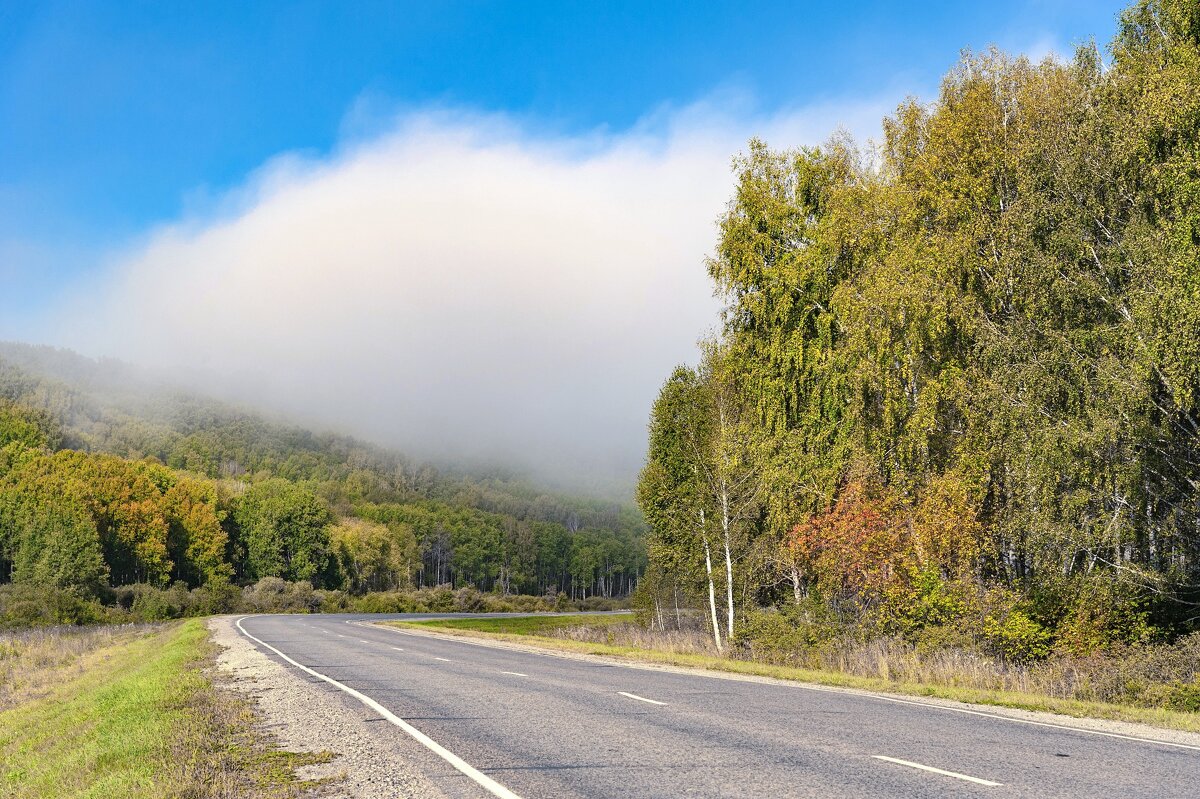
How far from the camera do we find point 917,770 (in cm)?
798

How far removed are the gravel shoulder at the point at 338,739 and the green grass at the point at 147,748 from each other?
0.39 meters

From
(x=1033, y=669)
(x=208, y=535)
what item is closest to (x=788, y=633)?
(x=1033, y=669)

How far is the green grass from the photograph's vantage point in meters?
8.17

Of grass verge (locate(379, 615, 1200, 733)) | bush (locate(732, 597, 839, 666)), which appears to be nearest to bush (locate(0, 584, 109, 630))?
grass verge (locate(379, 615, 1200, 733))

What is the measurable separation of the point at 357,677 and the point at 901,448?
Result: 49.2 feet

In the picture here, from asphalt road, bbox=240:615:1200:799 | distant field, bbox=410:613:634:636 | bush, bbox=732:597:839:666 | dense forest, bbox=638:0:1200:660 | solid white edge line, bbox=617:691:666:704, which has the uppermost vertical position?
dense forest, bbox=638:0:1200:660

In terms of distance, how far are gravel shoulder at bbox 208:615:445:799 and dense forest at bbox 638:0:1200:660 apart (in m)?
13.7

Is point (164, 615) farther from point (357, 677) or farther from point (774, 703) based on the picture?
point (774, 703)

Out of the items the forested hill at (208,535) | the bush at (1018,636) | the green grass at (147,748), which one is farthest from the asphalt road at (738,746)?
the forested hill at (208,535)

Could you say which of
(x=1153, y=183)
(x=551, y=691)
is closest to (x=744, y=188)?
(x=1153, y=183)

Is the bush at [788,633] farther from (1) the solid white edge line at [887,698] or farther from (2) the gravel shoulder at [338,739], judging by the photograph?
(2) the gravel shoulder at [338,739]

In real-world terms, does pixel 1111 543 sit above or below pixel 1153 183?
below

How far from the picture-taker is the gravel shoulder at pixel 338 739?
780 centimetres

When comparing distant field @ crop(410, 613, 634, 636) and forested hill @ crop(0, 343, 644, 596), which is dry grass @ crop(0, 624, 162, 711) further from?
forested hill @ crop(0, 343, 644, 596)
